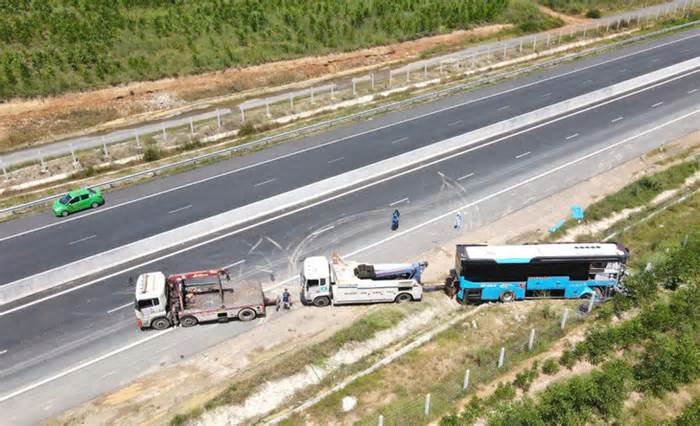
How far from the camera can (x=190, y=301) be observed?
2911cm

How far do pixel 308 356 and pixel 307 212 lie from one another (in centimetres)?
1447

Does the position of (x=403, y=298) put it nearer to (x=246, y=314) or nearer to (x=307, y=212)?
(x=246, y=314)

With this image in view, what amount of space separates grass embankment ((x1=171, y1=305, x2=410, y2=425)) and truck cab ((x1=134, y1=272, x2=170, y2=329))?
19.0 feet

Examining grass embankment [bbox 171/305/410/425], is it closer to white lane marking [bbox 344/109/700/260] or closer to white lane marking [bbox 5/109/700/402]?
white lane marking [bbox 5/109/700/402]

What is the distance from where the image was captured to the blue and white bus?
28047 mm

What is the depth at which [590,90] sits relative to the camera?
5947 centimetres

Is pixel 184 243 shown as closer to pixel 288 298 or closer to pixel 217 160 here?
pixel 288 298

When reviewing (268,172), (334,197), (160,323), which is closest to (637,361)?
(160,323)

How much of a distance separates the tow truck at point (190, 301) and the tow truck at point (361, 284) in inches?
109

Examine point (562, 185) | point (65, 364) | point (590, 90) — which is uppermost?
point (590, 90)

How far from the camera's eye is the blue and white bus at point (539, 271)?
2805 centimetres

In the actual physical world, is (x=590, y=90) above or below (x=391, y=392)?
above

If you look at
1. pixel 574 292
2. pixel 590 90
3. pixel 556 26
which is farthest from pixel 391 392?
pixel 556 26

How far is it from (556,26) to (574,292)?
70.2m
